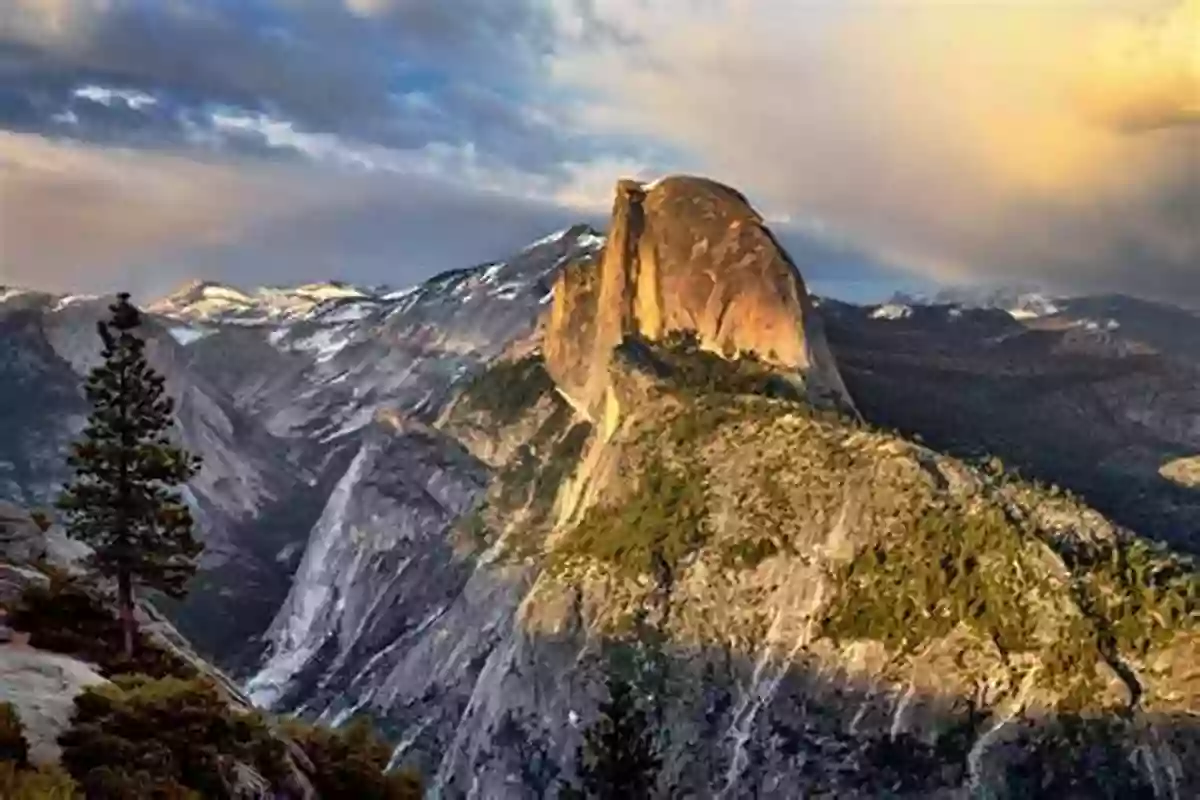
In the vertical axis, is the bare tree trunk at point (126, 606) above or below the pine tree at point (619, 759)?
above

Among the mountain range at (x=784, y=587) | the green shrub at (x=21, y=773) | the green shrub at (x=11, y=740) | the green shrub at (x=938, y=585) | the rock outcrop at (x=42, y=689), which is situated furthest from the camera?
the green shrub at (x=938, y=585)

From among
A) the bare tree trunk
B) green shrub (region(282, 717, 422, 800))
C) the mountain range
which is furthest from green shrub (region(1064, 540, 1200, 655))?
the bare tree trunk

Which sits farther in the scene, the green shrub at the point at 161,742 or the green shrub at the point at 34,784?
the green shrub at the point at 161,742

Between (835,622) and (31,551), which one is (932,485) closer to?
(835,622)

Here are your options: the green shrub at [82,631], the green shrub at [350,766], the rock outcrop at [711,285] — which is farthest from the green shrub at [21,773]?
the rock outcrop at [711,285]

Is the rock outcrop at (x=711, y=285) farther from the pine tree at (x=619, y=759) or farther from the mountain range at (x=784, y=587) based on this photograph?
the pine tree at (x=619, y=759)

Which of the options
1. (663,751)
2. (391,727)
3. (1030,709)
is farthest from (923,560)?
(391,727)
